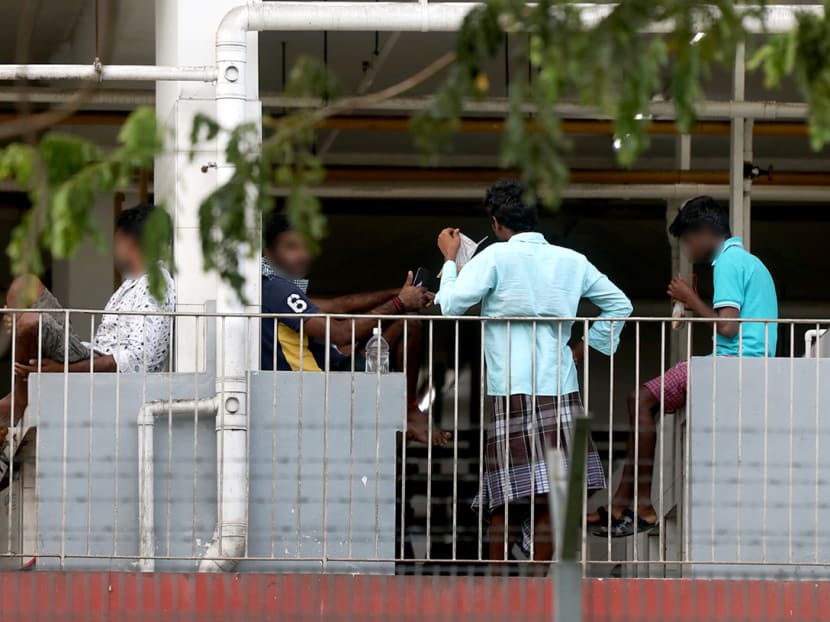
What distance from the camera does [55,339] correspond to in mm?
9023

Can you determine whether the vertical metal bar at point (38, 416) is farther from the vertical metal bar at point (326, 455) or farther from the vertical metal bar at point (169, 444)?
the vertical metal bar at point (326, 455)

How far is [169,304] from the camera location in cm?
916

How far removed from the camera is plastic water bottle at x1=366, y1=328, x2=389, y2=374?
923cm

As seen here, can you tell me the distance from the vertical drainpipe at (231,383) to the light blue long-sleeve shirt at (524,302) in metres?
0.95

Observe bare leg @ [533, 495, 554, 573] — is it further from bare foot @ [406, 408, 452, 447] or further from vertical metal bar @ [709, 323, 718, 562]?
bare foot @ [406, 408, 452, 447]

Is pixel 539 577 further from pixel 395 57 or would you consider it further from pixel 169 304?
pixel 395 57

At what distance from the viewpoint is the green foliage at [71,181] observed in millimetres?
5012

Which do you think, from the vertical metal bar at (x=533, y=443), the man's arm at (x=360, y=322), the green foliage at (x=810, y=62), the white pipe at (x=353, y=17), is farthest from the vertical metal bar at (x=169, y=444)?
the green foliage at (x=810, y=62)

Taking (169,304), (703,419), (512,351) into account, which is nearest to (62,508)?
(169,304)

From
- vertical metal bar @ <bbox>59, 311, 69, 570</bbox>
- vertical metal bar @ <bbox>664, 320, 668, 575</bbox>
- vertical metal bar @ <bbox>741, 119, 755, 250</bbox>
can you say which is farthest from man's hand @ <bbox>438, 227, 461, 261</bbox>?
vertical metal bar @ <bbox>741, 119, 755, 250</bbox>

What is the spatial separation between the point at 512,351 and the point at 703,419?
2.93 ft

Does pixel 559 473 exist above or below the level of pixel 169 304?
below

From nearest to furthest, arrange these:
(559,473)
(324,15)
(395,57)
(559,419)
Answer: (559,473) → (559,419) → (324,15) → (395,57)

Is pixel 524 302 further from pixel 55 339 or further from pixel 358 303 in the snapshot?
pixel 55 339
